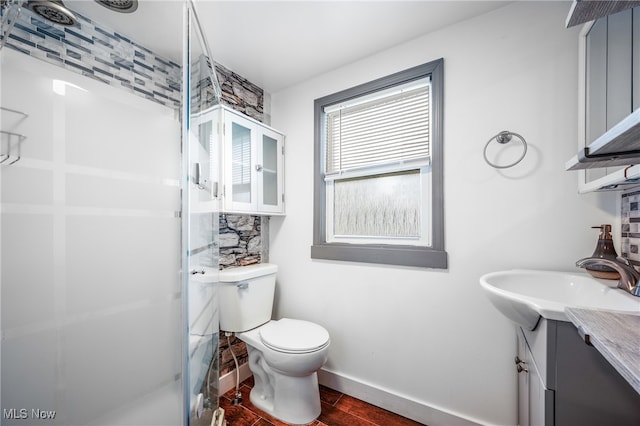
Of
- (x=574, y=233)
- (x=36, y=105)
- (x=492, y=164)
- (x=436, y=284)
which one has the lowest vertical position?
(x=436, y=284)

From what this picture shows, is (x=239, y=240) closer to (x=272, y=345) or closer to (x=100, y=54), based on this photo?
(x=272, y=345)

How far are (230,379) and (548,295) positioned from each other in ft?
6.23

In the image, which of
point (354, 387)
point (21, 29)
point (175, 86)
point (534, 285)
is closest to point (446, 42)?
point (534, 285)

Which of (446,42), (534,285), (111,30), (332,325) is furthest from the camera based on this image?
(332,325)

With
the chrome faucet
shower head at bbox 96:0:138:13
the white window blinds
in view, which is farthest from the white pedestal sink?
shower head at bbox 96:0:138:13

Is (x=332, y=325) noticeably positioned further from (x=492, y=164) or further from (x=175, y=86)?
(x=175, y=86)

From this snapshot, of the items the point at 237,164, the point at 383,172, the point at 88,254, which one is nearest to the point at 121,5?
the point at 237,164

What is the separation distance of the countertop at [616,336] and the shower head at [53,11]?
1.94 meters

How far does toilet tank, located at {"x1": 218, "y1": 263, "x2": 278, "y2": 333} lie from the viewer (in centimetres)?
157

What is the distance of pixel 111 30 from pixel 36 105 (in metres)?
0.61

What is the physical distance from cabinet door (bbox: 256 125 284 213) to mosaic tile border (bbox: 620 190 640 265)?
1.80 meters

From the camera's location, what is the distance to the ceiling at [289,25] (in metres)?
1.26

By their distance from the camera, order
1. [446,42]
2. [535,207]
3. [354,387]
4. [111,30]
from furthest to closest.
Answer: [354,387], [446,42], [111,30], [535,207]

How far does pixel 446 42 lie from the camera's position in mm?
1429
